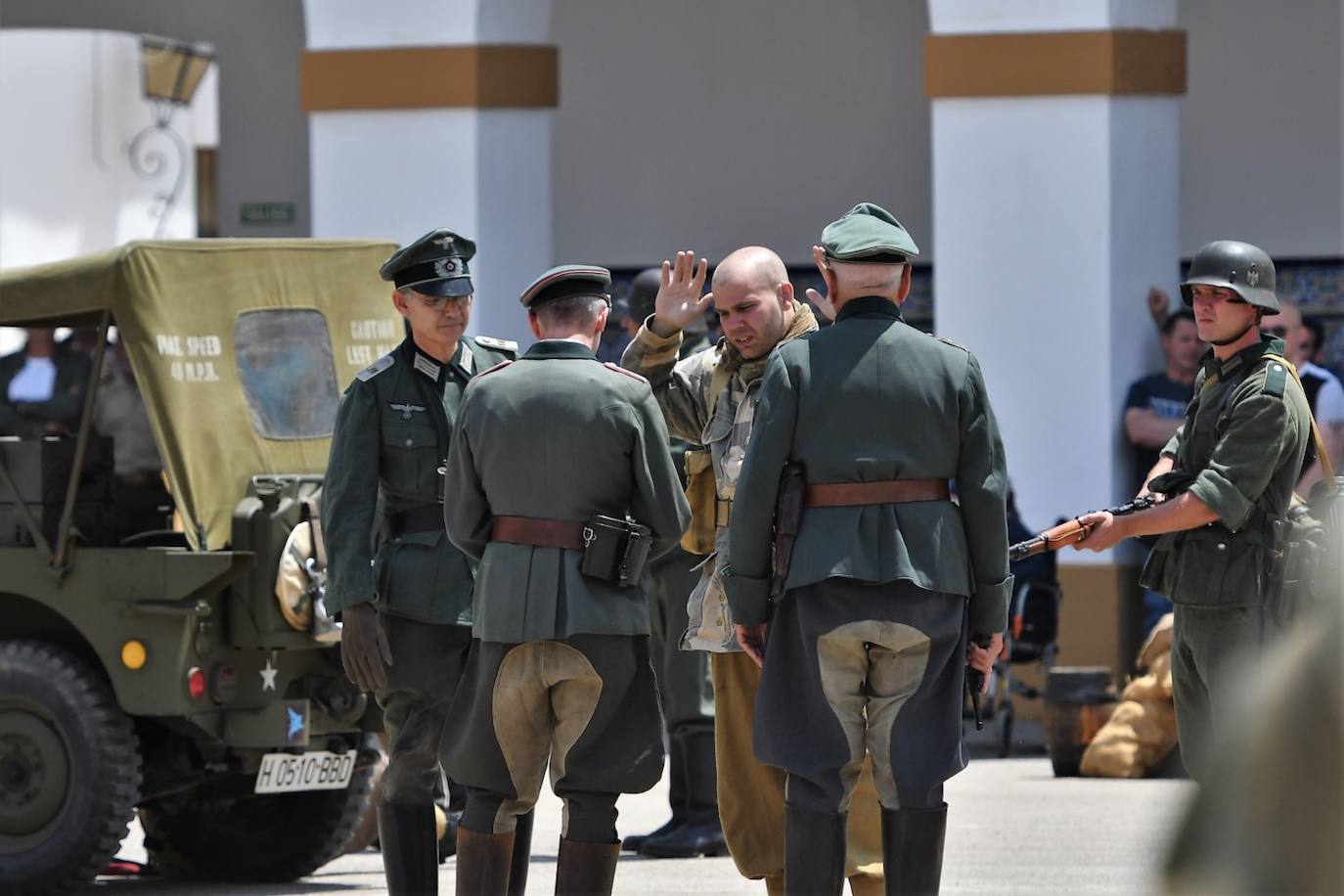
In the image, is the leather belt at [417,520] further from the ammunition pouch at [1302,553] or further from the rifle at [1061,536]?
the ammunition pouch at [1302,553]

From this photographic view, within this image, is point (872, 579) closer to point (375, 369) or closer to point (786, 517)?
point (786, 517)

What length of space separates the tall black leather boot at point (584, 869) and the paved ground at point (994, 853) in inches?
63.8

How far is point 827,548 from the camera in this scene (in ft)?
17.1

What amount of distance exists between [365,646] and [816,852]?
4.40 ft

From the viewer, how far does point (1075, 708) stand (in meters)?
10.3

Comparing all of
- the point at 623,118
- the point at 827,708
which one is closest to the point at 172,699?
the point at 827,708

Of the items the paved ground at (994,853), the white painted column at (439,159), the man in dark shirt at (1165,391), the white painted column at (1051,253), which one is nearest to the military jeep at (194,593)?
the paved ground at (994,853)

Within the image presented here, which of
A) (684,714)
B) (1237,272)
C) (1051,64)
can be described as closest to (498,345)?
(1237,272)

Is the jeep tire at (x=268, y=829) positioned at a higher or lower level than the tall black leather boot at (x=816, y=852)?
lower

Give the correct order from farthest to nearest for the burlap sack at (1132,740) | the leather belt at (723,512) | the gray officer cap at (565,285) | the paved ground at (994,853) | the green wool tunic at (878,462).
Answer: the burlap sack at (1132,740), the paved ground at (994,853), the leather belt at (723,512), the gray officer cap at (565,285), the green wool tunic at (878,462)

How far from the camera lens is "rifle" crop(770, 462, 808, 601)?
5277 mm

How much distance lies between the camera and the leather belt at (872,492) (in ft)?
17.2

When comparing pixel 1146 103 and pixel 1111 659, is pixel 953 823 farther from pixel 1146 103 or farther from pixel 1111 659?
pixel 1146 103

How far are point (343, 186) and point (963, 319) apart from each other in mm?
3282
